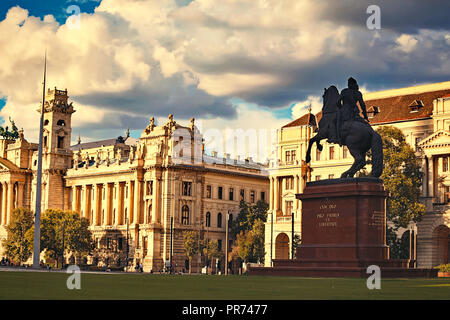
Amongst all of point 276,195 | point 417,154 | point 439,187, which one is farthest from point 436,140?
point 276,195

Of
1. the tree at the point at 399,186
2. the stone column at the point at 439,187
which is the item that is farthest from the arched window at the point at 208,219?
the tree at the point at 399,186

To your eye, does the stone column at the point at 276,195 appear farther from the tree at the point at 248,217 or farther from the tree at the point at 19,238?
the tree at the point at 19,238

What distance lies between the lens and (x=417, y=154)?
9994 centimetres

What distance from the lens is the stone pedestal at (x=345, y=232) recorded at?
4716 cm

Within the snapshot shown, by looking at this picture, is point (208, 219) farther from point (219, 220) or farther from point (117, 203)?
point (117, 203)

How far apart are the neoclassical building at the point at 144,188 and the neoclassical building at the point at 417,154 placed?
20.4 meters

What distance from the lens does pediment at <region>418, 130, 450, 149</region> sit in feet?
316

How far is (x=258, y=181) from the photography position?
147 meters

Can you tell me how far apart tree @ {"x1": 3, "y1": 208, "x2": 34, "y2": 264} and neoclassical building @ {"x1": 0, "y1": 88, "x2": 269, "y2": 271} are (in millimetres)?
12423

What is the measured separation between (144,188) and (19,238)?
69.7 ft

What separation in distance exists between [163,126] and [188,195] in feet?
37.9

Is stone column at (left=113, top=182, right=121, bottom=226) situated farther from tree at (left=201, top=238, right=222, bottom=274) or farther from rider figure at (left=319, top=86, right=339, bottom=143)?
rider figure at (left=319, top=86, right=339, bottom=143)
